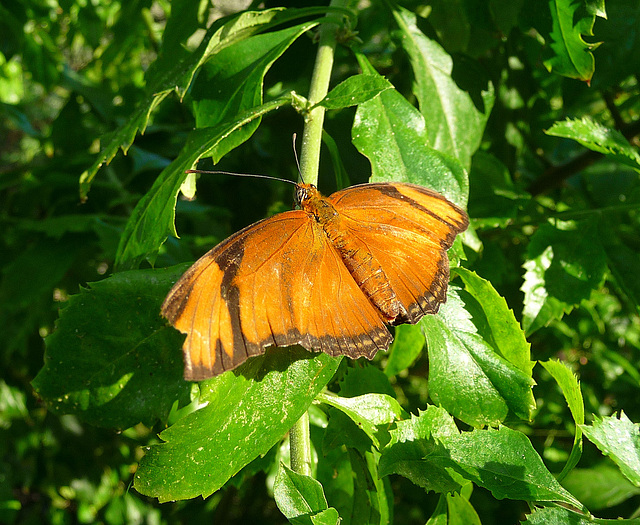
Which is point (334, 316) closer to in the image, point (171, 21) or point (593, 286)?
point (593, 286)

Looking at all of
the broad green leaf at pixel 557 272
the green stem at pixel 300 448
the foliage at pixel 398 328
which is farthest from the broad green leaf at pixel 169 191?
the broad green leaf at pixel 557 272

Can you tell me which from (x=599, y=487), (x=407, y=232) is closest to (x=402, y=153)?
(x=407, y=232)

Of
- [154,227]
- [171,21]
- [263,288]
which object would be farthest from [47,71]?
[263,288]

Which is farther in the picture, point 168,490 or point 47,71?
point 47,71

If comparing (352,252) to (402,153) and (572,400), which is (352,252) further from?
(572,400)

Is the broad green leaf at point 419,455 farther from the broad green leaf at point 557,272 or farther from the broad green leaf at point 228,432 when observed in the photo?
the broad green leaf at point 557,272

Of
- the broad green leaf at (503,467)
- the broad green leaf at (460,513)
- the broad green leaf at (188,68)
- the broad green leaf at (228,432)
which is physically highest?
the broad green leaf at (188,68)

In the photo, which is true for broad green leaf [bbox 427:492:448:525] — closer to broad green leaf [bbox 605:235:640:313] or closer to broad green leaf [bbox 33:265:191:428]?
broad green leaf [bbox 33:265:191:428]
